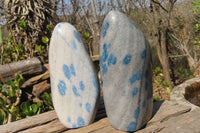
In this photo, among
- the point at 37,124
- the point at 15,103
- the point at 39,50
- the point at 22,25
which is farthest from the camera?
the point at 39,50

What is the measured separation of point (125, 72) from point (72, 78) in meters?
0.27

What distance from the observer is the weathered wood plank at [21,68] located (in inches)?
72.1

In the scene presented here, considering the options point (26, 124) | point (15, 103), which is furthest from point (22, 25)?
point (26, 124)

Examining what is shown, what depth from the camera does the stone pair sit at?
75 cm

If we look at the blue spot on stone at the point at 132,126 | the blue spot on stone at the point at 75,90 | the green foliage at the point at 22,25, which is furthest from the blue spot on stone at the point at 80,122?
the green foliage at the point at 22,25

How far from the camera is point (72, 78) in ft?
2.82

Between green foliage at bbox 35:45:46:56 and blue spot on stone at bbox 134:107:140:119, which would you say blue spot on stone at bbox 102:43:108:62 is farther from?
green foliage at bbox 35:45:46:56

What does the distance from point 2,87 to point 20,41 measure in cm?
91

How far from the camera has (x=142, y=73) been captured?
77cm

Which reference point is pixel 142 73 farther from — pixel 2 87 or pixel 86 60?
pixel 2 87

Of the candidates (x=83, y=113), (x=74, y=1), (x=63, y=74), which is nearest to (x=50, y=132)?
(x=83, y=113)

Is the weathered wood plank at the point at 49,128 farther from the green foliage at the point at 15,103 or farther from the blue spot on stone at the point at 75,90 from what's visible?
the green foliage at the point at 15,103

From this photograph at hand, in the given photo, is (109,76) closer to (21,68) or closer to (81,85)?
(81,85)

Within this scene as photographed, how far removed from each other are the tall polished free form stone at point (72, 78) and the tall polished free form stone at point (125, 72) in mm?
89
